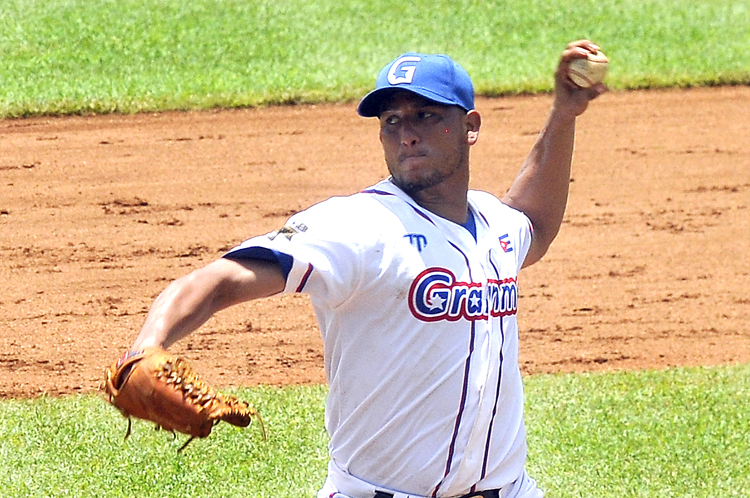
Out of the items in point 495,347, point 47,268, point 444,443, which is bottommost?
point 47,268

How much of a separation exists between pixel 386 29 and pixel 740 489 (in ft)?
25.3

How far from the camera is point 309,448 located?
556 cm

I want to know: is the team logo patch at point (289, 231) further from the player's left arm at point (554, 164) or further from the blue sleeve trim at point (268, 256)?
the player's left arm at point (554, 164)

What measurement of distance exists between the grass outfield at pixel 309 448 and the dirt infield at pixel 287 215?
634 mm

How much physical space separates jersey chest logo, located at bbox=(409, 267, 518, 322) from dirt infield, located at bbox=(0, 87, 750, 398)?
3.71m


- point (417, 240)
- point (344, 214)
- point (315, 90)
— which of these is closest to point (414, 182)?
point (417, 240)

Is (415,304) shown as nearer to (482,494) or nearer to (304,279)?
(304,279)

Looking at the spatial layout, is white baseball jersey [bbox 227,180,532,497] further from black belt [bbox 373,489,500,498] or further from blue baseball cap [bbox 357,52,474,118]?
blue baseball cap [bbox 357,52,474,118]

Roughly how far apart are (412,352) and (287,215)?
19.4 ft

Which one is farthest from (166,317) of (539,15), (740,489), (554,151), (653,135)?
(539,15)

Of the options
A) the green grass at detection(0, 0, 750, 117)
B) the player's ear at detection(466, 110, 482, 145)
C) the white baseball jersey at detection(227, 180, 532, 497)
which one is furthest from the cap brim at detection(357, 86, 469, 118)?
the green grass at detection(0, 0, 750, 117)

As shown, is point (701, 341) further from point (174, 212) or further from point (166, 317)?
point (166, 317)

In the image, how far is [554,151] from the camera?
150 inches

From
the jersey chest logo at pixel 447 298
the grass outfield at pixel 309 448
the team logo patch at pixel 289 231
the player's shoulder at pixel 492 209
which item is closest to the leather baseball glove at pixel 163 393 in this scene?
the team logo patch at pixel 289 231
